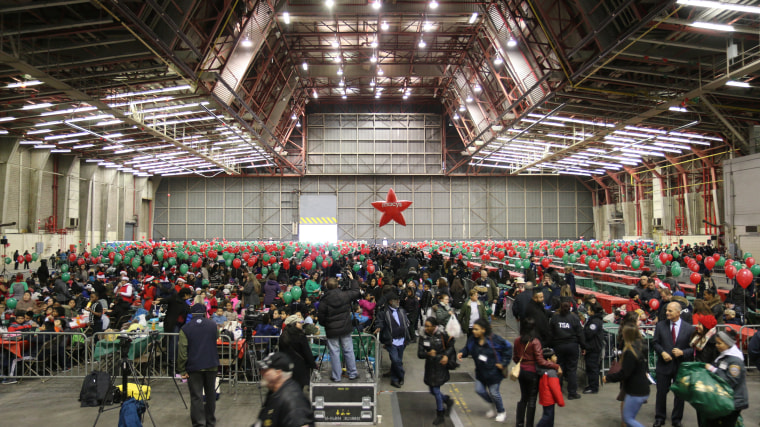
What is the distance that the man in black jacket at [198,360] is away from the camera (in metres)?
5.96

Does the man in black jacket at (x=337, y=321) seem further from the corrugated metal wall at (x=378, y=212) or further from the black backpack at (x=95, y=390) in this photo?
the corrugated metal wall at (x=378, y=212)

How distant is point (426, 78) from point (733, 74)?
25714mm

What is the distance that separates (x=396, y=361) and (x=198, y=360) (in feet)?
11.2

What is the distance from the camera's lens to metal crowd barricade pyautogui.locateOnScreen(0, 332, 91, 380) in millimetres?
8297

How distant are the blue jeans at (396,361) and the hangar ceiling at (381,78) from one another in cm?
1081

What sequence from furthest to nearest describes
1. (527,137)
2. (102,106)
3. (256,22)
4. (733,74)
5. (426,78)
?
(426,78), (527,137), (256,22), (102,106), (733,74)

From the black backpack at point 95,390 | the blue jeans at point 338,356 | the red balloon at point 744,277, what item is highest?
the red balloon at point 744,277

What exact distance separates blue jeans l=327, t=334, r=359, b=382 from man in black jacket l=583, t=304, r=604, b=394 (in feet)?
12.4

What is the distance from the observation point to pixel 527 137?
32.3m

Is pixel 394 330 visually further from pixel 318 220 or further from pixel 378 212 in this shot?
pixel 318 220

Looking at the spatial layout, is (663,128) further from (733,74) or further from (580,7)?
(580,7)

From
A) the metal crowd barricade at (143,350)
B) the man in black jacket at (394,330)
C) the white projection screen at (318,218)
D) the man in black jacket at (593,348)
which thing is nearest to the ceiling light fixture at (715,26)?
the man in black jacket at (593,348)

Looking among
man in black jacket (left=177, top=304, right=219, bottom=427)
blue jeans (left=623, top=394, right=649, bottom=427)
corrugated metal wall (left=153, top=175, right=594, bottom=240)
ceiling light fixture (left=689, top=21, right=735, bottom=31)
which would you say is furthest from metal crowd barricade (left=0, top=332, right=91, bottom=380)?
corrugated metal wall (left=153, top=175, right=594, bottom=240)

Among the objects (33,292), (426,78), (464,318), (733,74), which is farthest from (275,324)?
(426,78)
